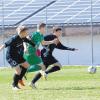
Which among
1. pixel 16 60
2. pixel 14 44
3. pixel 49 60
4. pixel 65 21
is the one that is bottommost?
pixel 65 21

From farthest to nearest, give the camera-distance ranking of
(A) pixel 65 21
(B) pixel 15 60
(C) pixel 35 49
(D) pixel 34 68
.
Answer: (A) pixel 65 21 → (D) pixel 34 68 → (C) pixel 35 49 → (B) pixel 15 60

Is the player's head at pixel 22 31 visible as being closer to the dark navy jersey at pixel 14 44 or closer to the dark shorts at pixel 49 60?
the dark navy jersey at pixel 14 44

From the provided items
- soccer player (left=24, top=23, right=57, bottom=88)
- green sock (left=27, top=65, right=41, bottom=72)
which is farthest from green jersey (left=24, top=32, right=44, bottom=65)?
green sock (left=27, top=65, right=41, bottom=72)

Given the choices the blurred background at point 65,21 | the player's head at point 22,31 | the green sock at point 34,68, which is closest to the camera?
the player's head at point 22,31

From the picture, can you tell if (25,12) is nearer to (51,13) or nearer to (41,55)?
(51,13)

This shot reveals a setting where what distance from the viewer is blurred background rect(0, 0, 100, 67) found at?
34562 mm

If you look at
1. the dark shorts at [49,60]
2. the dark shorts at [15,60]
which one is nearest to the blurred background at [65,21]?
the dark shorts at [49,60]

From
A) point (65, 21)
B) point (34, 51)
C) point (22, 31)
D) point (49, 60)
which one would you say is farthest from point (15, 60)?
point (65, 21)

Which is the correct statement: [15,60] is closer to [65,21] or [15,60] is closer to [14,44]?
[14,44]

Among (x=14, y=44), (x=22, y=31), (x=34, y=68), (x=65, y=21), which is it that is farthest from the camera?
(x=65, y=21)

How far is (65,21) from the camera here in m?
38.5

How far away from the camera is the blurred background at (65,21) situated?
34.6 meters

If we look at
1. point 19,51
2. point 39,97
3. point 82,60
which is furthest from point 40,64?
point 82,60

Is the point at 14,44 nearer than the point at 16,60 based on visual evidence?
Yes
